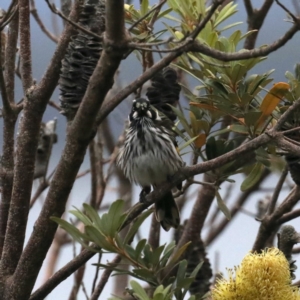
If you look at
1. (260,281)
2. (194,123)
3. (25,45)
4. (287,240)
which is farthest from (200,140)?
(260,281)

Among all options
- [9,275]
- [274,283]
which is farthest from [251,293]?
[9,275]

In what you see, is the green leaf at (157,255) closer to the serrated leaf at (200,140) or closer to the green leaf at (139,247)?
the green leaf at (139,247)

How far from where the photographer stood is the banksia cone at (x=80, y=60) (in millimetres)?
2043

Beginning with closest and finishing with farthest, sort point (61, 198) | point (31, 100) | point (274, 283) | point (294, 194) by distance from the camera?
point (274, 283) < point (61, 198) < point (31, 100) < point (294, 194)

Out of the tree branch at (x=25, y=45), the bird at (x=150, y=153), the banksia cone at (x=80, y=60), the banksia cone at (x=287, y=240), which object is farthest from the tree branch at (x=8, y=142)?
the banksia cone at (x=287, y=240)

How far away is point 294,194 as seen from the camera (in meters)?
2.35

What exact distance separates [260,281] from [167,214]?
1.37 metres

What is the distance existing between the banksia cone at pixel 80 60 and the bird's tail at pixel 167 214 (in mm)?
816

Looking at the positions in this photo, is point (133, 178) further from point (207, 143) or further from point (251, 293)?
point (251, 293)

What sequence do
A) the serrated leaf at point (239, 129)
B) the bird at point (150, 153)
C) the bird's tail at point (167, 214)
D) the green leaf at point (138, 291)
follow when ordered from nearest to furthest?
Result: the green leaf at point (138, 291) < the serrated leaf at point (239, 129) < the bird's tail at point (167, 214) < the bird at point (150, 153)

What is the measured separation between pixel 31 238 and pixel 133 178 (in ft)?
4.40

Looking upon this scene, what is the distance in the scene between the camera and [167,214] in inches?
111

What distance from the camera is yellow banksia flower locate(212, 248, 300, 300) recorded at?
1465mm

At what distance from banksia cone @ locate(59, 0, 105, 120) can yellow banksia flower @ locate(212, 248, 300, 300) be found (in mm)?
800
